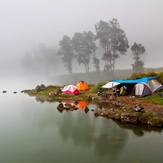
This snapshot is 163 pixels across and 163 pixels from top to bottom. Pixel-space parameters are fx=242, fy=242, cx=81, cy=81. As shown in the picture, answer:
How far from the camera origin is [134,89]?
143 ft

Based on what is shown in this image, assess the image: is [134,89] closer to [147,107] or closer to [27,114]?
[147,107]

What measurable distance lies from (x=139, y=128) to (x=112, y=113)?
6050 millimetres

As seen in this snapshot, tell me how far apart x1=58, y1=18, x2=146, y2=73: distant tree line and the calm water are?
68748 mm

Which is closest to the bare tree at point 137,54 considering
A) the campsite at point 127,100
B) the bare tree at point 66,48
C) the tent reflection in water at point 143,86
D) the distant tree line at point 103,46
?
the distant tree line at point 103,46

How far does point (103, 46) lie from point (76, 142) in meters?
83.6

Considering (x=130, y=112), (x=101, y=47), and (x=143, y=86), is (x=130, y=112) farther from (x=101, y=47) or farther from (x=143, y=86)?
(x=101, y=47)

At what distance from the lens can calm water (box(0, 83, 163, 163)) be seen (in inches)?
754

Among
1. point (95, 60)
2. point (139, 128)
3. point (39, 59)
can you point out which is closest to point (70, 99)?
point (139, 128)

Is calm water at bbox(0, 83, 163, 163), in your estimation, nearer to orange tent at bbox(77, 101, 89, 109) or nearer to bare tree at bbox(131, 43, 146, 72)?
orange tent at bbox(77, 101, 89, 109)

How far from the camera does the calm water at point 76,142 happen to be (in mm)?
19141

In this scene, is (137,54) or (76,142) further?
(137,54)

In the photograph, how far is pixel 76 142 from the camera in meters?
23.1

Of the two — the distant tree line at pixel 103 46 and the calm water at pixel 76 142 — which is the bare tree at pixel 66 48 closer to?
the distant tree line at pixel 103 46

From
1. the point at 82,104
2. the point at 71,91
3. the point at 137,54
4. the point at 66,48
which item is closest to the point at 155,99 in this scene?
the point at 82,104
